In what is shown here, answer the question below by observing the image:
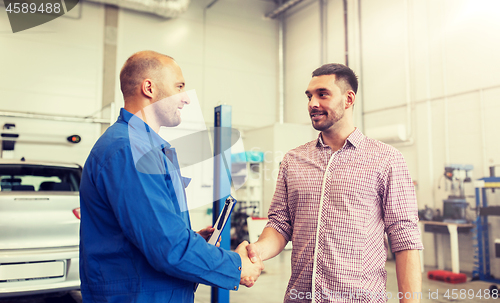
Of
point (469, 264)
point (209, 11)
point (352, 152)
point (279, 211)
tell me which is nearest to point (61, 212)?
point (279, 211)

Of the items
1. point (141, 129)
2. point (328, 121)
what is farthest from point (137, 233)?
point (328, 121)

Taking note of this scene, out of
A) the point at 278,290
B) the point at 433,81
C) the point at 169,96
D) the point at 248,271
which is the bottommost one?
the point at 278,290

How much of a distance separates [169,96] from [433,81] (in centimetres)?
561

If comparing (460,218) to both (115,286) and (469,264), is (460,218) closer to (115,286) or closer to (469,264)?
(469,264)

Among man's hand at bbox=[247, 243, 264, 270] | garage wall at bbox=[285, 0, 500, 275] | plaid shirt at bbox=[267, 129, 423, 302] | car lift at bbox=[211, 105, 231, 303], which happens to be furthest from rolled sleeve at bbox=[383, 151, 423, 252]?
garage wall at bbox=[285, 0, 500, 275]

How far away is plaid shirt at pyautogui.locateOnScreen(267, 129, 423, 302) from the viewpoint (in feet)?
4.01

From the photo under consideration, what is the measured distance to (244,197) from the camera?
23.8 ft

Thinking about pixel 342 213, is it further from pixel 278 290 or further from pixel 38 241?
pixel 278 290

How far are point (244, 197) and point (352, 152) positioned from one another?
19.5 feet

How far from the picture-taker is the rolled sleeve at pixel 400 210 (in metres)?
1.21

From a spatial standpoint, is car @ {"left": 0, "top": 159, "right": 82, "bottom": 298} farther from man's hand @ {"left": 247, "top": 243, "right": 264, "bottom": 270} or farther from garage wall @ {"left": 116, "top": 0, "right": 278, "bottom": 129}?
garage wall @ {"left": 116, "top": 0, "right": 278, "bottom": 129}

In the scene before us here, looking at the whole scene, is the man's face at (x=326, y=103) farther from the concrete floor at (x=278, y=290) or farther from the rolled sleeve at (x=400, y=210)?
the concrete floor at (x=278, y=290)

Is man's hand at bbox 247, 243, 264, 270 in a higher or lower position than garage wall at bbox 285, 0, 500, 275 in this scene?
lower

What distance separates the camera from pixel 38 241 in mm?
2729
